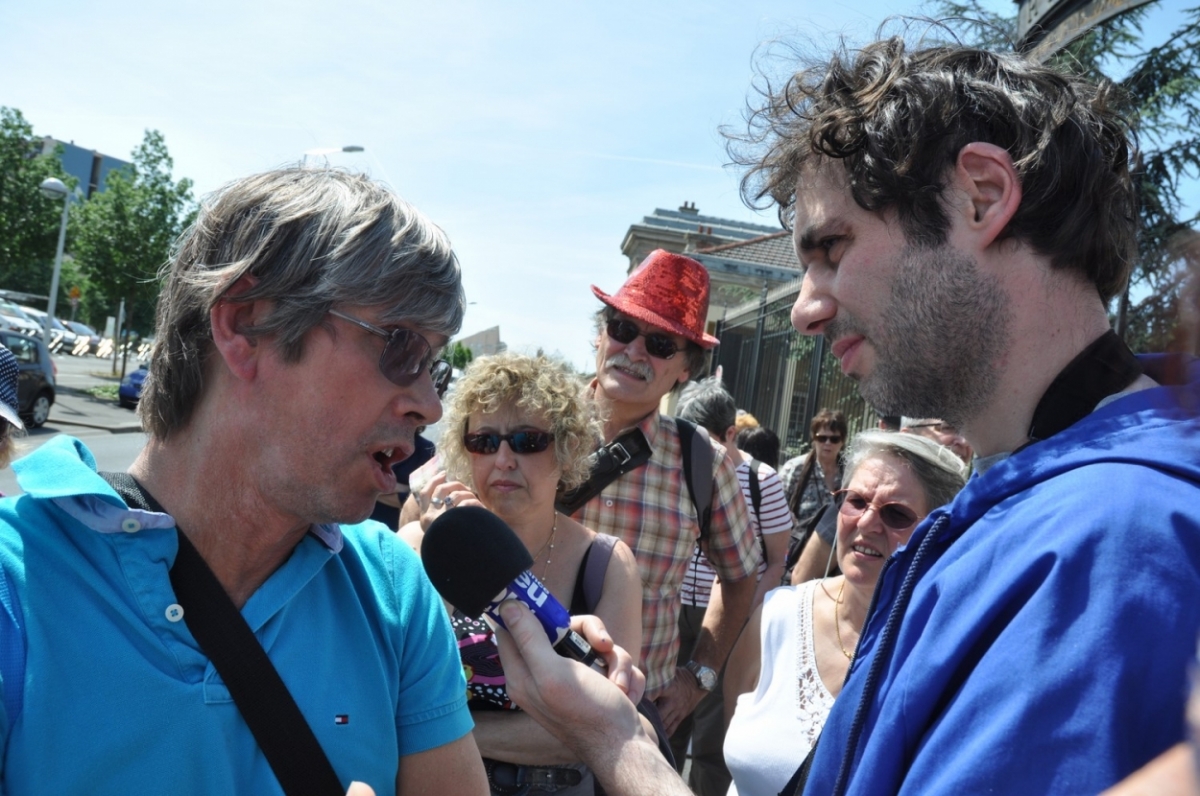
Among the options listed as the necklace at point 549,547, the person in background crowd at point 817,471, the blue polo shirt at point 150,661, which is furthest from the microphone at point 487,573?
the person in background crowd at point 817,471

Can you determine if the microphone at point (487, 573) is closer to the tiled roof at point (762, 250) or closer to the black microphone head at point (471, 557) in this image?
the black microphone head at point (471, 557)

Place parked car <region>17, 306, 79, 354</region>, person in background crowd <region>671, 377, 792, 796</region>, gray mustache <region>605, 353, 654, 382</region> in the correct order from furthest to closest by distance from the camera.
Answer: parked car <region>17, 306, 79, 354</region> < person in background crowd <region>671, 377, 792, 796</region> < gray mustache <region>605, 353, 654, 382</region>

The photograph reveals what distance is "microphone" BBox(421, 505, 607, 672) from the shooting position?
1.78 metres

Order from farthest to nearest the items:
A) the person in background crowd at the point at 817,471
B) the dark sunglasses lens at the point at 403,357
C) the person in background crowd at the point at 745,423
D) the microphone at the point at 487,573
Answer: the person in background crowd at the point at 745,423 < the person in background crowd at the point at 817,471 < the dark sunglasses lens at the point at 403,357 < the microphone at the point at 487,573

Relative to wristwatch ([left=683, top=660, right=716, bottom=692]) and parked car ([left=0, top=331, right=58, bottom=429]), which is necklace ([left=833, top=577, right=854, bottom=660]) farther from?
parked car ([left=0, top=331, right=58, bottom=429])

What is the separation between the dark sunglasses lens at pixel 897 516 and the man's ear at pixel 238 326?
86.5 inches

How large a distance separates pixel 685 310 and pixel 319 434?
104 inches

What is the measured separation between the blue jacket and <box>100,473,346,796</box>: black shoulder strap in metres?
0.89

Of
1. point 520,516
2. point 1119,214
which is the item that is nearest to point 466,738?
point 520,516

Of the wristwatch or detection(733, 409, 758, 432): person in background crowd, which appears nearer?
the wristwatch

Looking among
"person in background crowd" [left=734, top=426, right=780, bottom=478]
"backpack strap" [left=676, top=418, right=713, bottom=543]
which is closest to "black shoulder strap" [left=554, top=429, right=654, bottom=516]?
"backpack strap" [left=676, top=418, right=713, bottom=543]

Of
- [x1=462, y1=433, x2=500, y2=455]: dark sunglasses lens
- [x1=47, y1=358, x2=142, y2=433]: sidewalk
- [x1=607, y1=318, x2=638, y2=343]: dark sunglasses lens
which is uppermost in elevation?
[x1=607, y1=318, x2=638, y2=343]: dark sunglasses lens

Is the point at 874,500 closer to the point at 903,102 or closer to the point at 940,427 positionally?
the point at 940,427

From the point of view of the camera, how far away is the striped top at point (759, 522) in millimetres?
4859
